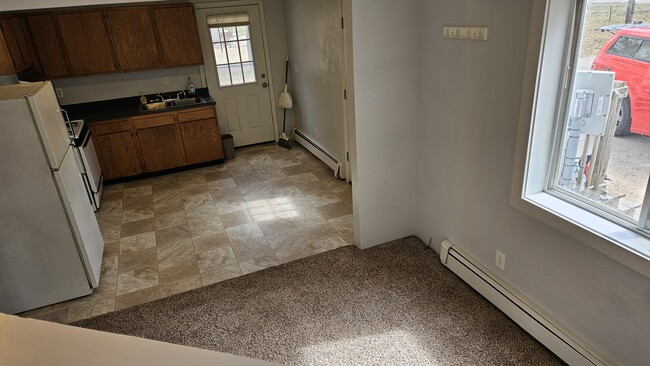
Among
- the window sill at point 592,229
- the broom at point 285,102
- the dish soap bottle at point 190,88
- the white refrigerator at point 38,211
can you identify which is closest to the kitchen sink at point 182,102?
the dish soap bottle at point 190,88

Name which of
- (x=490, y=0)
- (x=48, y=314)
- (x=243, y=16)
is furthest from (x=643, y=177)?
(x=243, y=16)

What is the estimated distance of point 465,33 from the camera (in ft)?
8.16

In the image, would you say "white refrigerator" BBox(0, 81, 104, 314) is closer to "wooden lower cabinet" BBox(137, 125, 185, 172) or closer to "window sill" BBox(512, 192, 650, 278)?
"wooden lower cabinet" BBox(137, 125, 185, 172)

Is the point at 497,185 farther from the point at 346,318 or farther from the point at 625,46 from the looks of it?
the point at 346,318

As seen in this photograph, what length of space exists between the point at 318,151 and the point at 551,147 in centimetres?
348

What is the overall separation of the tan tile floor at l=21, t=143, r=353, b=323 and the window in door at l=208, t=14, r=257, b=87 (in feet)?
4.24

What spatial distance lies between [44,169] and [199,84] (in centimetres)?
323

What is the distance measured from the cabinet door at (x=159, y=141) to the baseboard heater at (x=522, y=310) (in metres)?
3.65

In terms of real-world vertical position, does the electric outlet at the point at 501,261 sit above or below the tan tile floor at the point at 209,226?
above

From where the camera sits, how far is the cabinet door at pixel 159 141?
5016 mm

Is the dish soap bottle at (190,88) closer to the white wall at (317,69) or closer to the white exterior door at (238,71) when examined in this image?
the white exterior door at (238,71)

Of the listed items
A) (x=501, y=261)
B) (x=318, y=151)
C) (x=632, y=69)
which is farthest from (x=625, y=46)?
(x=318, y=151)

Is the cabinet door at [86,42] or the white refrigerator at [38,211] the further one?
the cabinet door at [86,42]

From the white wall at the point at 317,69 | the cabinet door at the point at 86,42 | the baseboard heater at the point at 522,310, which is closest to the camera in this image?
the baseboard heater at the point at 522,310
